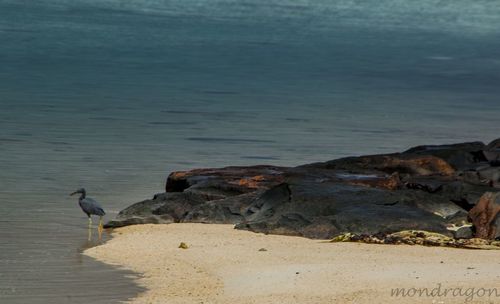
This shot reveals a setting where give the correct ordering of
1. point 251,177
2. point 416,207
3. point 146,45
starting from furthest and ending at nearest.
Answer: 1. point 146,45
2. point 251,177
3. point 416,207

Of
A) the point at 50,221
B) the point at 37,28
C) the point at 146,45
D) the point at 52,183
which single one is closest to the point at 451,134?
the point at 52,183

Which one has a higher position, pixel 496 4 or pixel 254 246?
pixel 496 4

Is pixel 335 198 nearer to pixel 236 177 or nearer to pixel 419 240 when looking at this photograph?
pixel 419 240

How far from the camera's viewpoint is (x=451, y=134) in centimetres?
3228

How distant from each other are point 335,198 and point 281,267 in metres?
3.27

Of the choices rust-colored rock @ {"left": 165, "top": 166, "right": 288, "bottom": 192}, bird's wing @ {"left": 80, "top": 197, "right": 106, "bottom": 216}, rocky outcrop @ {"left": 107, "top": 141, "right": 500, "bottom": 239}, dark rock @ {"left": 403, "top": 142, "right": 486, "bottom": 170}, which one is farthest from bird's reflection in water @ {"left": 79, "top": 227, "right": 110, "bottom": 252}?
dark rock @ {"left": 403, "top": 142, "right": 486, "bottom": 170}

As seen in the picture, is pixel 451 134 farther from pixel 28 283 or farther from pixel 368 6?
pixel 368 6

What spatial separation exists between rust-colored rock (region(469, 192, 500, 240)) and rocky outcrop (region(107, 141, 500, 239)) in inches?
0.6

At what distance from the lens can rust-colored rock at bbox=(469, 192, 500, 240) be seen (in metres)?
17.7

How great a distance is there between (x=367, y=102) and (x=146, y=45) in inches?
833

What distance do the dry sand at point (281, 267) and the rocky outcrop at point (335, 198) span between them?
0.46 m

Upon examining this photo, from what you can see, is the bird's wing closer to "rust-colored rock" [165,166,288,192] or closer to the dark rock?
"rust-colored rock" [165,166,288,192]

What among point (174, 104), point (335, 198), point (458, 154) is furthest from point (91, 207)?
point (174, 104)

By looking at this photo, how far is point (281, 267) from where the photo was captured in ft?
50.9
